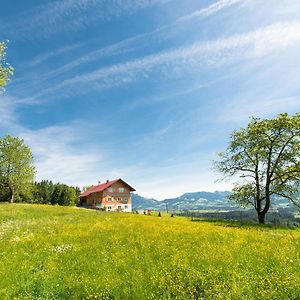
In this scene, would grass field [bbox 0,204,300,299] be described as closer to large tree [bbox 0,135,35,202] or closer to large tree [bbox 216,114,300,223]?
large tree [bbox 216,114,300,223]

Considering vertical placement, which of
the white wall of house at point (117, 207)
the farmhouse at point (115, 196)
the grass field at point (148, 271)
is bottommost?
the grass field at point (148, 271)

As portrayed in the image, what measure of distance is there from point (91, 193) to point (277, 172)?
82571 mm

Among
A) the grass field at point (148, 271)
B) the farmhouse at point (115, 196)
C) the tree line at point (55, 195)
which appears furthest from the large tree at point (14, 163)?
the grass field at point (148, 271)

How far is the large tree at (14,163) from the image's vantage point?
78.6 metres

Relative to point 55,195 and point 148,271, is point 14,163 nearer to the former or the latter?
point 55,195

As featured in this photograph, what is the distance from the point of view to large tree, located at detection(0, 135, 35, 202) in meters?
78.6

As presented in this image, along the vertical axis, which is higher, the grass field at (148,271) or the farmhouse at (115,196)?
the farmhouse at (115,196)

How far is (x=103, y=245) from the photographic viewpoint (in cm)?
1747

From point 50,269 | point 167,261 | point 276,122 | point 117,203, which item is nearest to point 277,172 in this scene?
point 276,122

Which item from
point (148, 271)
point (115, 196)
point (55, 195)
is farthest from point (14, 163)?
point (148, 271)

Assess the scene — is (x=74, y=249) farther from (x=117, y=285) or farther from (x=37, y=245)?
(x=117, y=285)

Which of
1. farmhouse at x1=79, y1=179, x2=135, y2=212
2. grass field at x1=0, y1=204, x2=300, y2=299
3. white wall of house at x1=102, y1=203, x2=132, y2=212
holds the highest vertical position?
farmhouse at x1=79, y1=179, x2=135, y2=212

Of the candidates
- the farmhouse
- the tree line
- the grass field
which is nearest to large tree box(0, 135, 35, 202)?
the farmhouse

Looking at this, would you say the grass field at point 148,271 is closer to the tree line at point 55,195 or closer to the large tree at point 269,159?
the large tree at point 269,159
